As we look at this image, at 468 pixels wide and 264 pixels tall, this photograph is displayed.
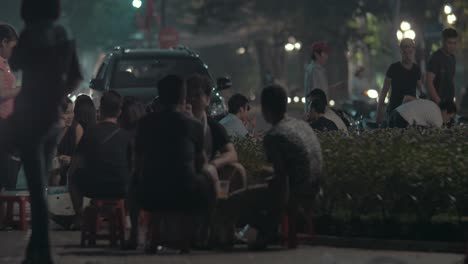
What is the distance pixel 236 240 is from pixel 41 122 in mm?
3256

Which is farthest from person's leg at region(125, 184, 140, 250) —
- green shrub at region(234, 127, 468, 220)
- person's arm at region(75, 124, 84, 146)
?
person's arm at region(75, 124, 84, 146)

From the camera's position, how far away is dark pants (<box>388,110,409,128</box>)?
65.5 feet

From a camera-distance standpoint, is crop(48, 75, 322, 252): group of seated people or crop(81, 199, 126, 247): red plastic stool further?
crop(81, 199, 126, 247): red plastic stool

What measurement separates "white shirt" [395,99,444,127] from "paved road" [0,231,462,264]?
18.2ft

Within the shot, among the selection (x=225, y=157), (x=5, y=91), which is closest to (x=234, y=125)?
(x=5, y=91)

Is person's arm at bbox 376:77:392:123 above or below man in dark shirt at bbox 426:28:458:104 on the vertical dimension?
below

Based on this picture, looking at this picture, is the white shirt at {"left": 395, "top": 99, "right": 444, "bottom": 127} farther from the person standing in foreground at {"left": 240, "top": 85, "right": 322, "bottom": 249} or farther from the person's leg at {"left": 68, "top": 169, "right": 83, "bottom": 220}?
the person standing in foreground at {"left": 240, "top": 85, "right": 322, "bottom": 249}

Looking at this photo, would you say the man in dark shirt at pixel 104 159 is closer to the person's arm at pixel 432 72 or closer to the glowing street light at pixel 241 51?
the person's arm at pixel 432 72

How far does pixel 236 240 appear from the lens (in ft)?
47.9

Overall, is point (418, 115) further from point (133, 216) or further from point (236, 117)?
point (133, 216)

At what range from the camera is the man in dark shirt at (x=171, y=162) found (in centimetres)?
1325

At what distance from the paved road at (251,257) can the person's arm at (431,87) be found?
800 cm

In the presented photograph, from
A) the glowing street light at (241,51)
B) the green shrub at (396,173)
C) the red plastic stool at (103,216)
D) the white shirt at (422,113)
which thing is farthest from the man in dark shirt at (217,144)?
the glowing street light at (241,51)

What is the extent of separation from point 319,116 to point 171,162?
6270 millimetres
